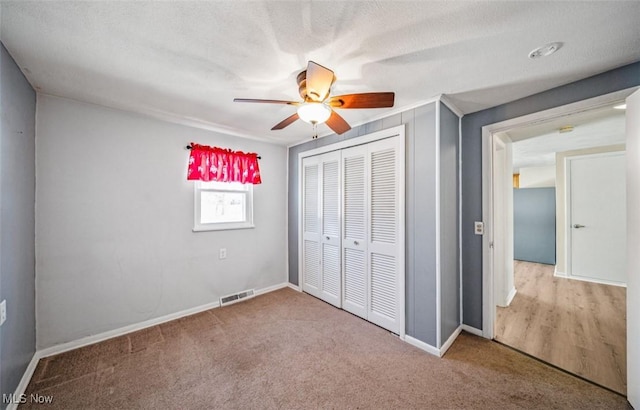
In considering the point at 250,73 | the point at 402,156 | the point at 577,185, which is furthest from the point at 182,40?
the point at 577,185

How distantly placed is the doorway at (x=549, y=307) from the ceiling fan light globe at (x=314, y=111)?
1.80 metres

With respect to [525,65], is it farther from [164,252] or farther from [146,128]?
[164,252]

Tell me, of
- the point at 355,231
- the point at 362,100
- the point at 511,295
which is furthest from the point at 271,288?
the point at 511,295

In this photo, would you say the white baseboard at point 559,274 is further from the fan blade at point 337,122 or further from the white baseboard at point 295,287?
the fan blade at point 337,122

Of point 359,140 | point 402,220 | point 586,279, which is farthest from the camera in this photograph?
point 586,279

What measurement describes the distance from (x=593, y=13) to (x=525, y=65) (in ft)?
1.51

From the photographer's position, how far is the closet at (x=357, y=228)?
2.47 metres

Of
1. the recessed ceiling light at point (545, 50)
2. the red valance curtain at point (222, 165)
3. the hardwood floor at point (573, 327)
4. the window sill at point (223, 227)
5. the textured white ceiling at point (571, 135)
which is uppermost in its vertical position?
the recessed ceiling light at point (545, 50)

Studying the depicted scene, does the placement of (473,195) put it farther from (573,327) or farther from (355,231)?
(573,327)

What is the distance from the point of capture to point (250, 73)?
5.90ft

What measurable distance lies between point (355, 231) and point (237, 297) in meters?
1.87

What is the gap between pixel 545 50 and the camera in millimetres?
1524

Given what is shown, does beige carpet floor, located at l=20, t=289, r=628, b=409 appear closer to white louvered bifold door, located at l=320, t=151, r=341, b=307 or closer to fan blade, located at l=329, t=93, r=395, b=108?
white louvered bifold door, located at l=320, t=151, r=341, b=307

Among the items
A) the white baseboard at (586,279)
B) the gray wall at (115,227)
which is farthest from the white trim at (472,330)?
the white baseboard at (586,279)
